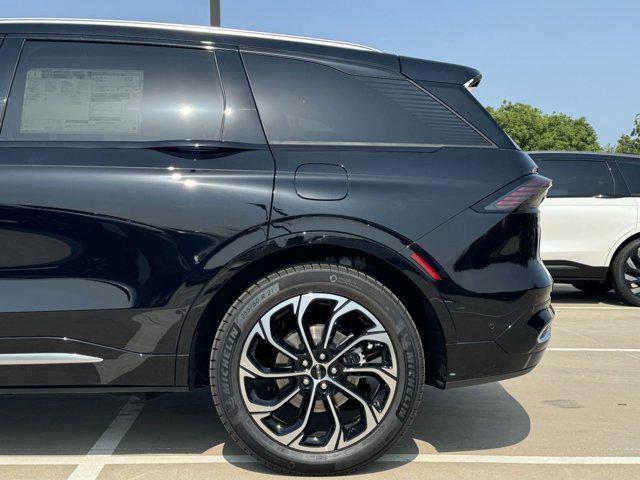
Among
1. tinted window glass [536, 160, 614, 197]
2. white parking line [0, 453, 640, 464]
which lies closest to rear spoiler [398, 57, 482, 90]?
white parking line [0, 453, 640, 464]

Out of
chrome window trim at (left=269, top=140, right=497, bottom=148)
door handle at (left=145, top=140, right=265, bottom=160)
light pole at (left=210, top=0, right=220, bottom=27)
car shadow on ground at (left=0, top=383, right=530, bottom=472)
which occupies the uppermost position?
light pole at (left=210, top=0, right=220, bottom=27)

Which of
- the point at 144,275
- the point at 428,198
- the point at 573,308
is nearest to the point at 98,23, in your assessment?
the point at 144,275

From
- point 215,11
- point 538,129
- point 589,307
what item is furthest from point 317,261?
point 538,129

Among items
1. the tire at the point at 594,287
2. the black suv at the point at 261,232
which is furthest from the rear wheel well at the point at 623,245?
the black suv at the point at 261,232

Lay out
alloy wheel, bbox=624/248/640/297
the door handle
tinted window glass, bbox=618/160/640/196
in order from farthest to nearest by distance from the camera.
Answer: tinted window glass, bbox=618/160/640/196
alloy wheel, bbox=624/248/640/297
the door handle

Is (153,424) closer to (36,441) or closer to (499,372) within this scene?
(36,441)

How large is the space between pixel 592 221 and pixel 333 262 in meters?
6.48

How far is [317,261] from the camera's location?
330cm

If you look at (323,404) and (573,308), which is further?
(573,308)

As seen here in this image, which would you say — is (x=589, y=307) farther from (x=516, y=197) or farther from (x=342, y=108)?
(x=342, y=108)

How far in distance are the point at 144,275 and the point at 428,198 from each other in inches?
48.1

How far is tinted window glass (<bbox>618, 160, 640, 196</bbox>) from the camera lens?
30.1 feet

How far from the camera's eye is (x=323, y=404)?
3281 mm

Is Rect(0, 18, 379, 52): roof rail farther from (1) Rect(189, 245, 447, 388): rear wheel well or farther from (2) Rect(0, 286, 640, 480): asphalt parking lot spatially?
(2) Rect(0, 286, 640, 480): asphalt parking lot
